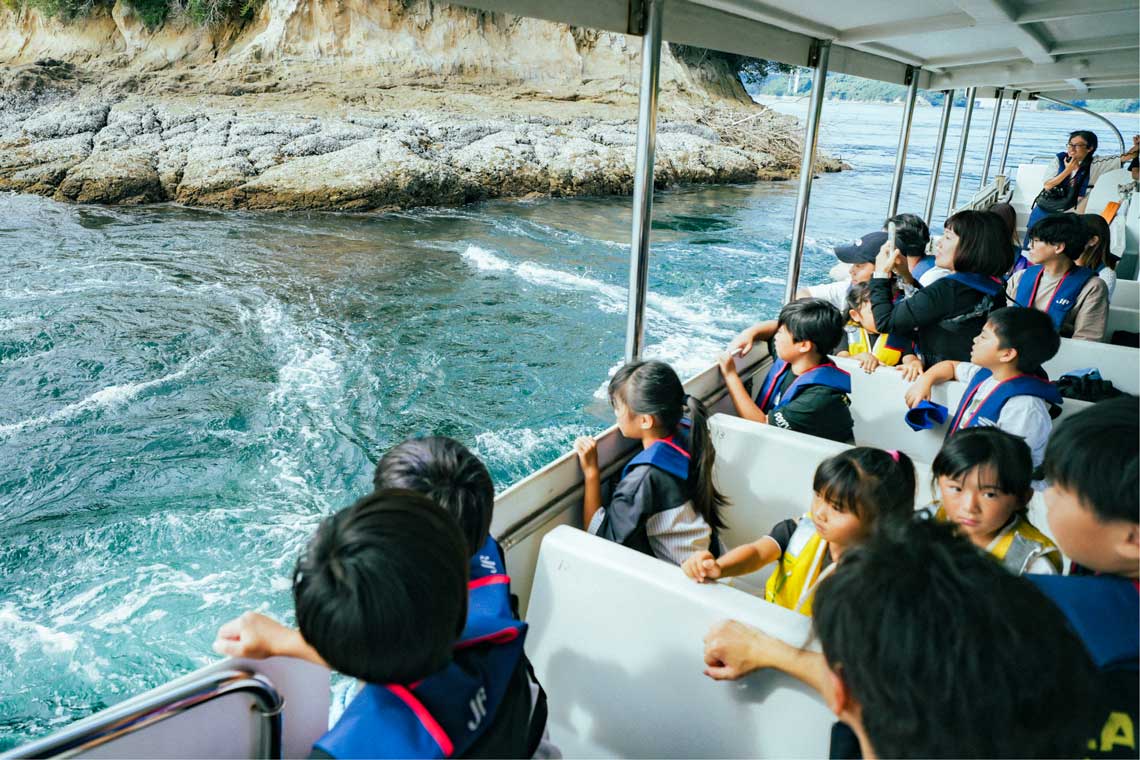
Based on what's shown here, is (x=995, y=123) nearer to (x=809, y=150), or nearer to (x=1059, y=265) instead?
(x=809, y=150)

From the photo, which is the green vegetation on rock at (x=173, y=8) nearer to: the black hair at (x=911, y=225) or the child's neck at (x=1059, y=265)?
the black hair at (x=911, y=225)

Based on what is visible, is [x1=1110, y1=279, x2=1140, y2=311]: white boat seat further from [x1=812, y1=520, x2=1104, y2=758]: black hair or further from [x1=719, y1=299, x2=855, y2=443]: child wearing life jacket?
[x1=812, y1=520, x2=1104, y2=758]: black hair

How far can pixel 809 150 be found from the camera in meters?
3.50

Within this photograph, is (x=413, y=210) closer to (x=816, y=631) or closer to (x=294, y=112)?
(x=294, y=112)

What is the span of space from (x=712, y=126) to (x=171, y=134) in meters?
13.3

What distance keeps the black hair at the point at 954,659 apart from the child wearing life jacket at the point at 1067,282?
2.55 metres

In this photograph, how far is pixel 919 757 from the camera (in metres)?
0.64

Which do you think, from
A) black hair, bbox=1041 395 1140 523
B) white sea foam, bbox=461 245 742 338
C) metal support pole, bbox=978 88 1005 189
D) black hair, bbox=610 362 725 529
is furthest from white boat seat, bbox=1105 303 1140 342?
white sea foam, bbox=461 245 742 338

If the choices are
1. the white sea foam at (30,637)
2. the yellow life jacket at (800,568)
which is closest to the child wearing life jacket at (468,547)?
the yellow life jacket at (800,568)

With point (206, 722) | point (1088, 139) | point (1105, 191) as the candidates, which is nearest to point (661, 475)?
point (206, 722)

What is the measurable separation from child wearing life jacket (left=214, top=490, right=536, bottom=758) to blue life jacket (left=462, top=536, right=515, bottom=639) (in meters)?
0.13

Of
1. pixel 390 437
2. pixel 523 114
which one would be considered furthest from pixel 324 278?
pixel 523 114

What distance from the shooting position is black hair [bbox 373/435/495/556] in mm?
1100

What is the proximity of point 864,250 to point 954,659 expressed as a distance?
2.46 meters
